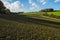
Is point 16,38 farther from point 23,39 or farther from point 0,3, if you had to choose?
point 0,3

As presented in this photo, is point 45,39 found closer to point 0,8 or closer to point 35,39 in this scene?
point 35,39

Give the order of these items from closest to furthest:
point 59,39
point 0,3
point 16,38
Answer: point 16,38
point 59,39
point 0,3

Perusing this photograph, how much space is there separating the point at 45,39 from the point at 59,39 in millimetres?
1460

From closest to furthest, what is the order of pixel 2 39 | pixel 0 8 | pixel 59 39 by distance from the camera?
pixel 2 39 < pixel 59 39 < pixel 0 8

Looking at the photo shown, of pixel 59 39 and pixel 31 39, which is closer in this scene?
pixel 31 39

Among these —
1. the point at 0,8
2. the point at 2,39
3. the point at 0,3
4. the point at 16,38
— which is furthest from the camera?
the point at 0,3

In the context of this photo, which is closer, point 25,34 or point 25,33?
point 25,34

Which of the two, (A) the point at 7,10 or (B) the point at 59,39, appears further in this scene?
(A) the point at 7,10

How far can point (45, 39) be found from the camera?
475 inches

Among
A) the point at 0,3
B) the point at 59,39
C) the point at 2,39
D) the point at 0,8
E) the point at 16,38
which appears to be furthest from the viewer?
the point at 0,3

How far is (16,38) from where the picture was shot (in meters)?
11.5

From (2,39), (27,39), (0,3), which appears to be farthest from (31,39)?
(0,3)

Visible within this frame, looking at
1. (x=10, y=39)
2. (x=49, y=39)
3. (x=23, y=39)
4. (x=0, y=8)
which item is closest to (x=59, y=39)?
(x=49, y=39)

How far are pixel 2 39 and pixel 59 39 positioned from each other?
4.50 m
